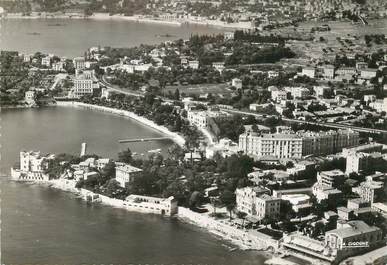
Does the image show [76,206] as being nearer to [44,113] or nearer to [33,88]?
[44,113]

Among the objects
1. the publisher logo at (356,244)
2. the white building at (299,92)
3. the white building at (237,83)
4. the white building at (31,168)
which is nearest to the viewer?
the publisher logo at (356,244)

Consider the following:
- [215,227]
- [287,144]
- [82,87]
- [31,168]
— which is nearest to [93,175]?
[31,168]

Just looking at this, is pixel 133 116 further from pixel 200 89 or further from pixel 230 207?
pixel 230 207

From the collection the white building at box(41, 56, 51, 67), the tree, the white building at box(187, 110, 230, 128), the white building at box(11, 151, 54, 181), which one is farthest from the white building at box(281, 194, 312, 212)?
the white building at box(41, 56, 51, 67)

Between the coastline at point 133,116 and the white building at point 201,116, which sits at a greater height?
the white building at point 201,116

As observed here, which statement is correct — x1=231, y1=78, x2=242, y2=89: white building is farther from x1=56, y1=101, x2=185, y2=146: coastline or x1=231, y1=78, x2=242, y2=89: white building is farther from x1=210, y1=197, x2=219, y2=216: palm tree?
x1=210, y1=197, x2=219, y2=216: palm tree

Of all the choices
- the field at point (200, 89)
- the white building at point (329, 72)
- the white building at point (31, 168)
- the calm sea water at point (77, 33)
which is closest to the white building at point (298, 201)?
the white building at point (31, 168)

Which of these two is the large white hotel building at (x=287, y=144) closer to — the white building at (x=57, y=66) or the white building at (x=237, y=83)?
the white building at (x=237, y=83)
